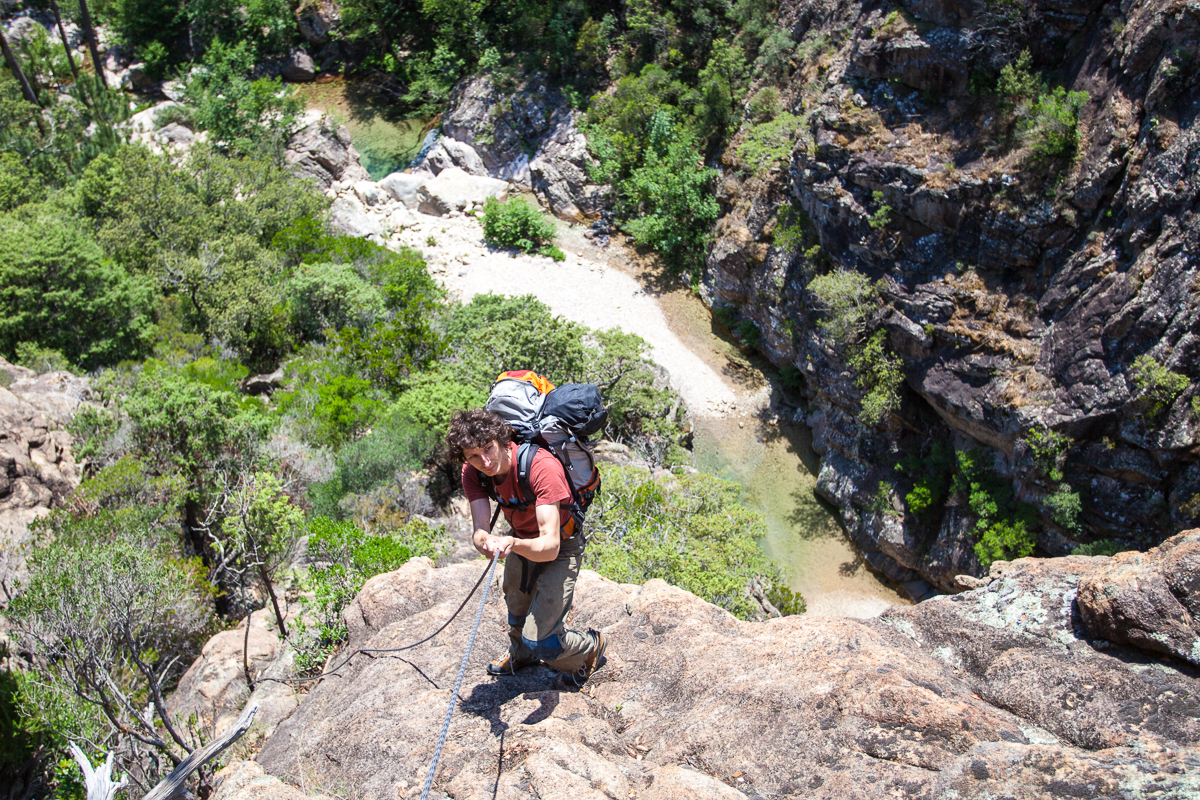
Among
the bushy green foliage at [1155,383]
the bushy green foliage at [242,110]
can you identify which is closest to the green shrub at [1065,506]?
the bushy green foliage at [1155,383]

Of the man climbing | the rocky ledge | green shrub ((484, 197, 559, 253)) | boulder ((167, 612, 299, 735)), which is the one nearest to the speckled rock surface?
the rocky ledge

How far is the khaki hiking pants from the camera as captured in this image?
534cm

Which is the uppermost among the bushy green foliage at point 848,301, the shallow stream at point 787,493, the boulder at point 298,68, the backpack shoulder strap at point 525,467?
the backpack shoulder strap at point 525,467

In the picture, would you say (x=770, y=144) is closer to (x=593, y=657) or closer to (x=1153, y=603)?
(x=1153, y=603)

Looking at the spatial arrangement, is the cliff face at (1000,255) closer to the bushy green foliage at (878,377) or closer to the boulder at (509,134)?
the bushy green foliage at (878,377)

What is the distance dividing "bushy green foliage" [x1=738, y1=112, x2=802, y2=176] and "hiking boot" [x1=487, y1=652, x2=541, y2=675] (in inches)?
747

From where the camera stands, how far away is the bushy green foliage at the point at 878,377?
58.7ft

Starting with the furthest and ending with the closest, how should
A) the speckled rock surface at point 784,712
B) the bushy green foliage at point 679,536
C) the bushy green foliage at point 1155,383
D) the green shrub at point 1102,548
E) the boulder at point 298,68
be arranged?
the boulder at point 298,68
the green shrub at point 1102,548
the bushy green foliage at point 1155,383
the bushy green foliage at point 679,536
the speckled rock surface at point 784,712

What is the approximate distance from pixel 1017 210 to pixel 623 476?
1019cm

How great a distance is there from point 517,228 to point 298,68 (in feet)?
55.9

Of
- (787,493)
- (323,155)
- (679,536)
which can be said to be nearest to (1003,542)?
(787,493)

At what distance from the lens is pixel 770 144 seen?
2252 centimetres

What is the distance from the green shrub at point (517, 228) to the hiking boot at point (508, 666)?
21.9m

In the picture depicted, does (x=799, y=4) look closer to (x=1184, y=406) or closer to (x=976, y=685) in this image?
(x=1184, y=406)
